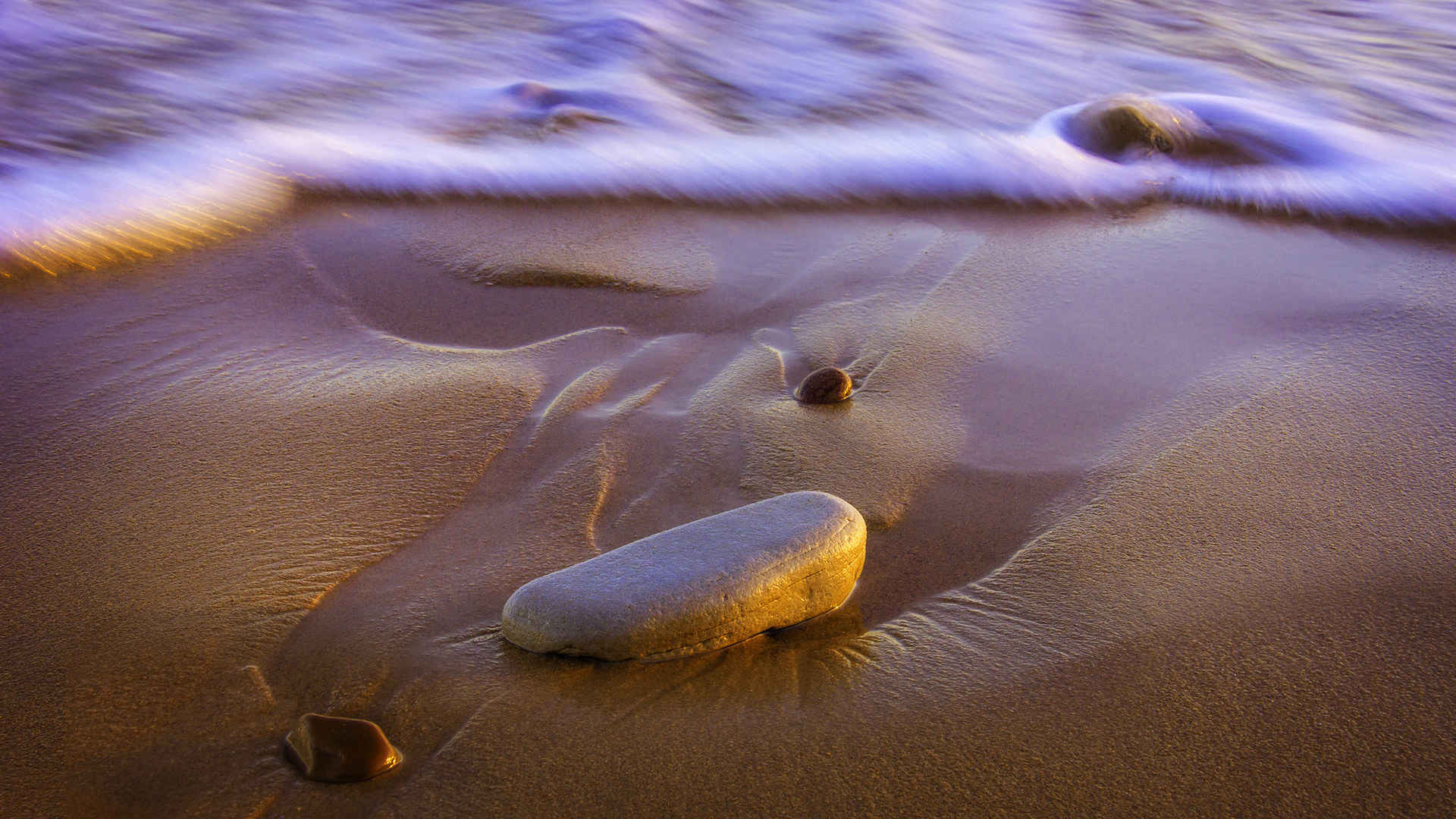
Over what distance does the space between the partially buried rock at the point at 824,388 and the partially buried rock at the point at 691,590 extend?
629 millimetres

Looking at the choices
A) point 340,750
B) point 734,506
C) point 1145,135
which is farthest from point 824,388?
point 1145,135

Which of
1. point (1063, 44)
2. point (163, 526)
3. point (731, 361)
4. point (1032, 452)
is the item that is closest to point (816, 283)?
point (731, 361)

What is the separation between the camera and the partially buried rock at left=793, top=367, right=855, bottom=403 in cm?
229

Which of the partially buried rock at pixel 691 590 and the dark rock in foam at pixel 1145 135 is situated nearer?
the partially buried rock at pixel 691 590

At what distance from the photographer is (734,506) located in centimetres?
195

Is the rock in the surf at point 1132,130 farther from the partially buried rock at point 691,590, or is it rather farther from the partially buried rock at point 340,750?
the partially buried rock at point 340,750

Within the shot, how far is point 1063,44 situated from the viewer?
18.7ft

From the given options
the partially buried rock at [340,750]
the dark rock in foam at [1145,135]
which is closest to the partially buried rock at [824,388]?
the partially buried rock at [340,750]

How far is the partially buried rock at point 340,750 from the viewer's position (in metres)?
1.33

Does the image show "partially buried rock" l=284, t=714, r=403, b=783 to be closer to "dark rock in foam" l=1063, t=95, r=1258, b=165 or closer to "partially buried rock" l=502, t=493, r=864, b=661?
"partially buried rock" l=502, t=493, r=864, b=661

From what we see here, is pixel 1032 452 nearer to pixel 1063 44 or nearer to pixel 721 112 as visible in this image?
pixel 721 112

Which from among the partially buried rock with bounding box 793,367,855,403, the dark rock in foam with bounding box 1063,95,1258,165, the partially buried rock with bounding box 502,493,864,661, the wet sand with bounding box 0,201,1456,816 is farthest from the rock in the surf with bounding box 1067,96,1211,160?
the partially buried rock with bounding box 502,493,864,661

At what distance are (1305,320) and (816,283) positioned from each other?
1298mm

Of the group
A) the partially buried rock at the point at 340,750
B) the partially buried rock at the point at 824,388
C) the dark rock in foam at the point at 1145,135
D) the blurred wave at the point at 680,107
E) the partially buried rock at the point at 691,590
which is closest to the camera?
the partially buried rock at the point at 340,750
